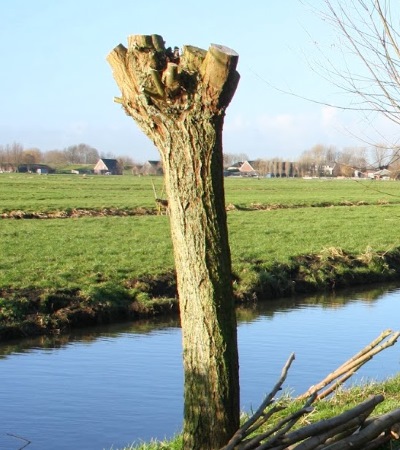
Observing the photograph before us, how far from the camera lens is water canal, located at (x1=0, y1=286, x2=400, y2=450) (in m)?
9.69

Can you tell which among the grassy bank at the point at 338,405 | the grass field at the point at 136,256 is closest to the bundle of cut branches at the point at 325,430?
the grassy bank at the point at 338,405

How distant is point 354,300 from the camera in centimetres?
2050

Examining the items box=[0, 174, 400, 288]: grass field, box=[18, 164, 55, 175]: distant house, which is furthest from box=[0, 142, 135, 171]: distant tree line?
box=[0, 174, 400, 288]: grass field

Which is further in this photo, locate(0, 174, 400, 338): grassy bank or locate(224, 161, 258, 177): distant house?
locate(224, 161, 258, 177): distant house

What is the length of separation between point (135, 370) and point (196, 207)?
7220 millimetres

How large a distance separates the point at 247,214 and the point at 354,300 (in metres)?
21.0

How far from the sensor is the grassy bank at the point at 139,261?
53.5ft

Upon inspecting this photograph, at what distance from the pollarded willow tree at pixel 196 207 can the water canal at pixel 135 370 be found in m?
3.55

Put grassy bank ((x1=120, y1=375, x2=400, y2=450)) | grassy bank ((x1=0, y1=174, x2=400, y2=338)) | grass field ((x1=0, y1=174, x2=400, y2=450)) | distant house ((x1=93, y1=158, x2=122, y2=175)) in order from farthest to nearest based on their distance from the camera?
1. distant house ((x1=93, y1=158, x2=122, y2=175))
2. grassy bank ((x1=0, y1=174, x2=400, y2=338))
3. grass field ((x1=0, y1=174, x2=400, y2=450))
4. grassy bank ((x1=120, y1=375, x2=400, y2=450))

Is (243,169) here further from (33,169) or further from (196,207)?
(196,207)

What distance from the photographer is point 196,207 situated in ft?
18.6

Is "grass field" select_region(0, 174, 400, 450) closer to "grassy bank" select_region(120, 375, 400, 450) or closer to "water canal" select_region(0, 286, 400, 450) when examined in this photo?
"grassy bank" select_region(120, 375, 400, 450)

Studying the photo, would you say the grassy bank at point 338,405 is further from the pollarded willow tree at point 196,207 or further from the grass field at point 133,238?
the grass field at point 133,238

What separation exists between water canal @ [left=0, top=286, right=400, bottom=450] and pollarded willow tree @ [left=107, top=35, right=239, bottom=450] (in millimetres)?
3551
